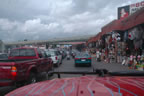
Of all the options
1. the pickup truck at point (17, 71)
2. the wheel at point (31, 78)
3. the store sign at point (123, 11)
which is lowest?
the wheel at point (31, 78)

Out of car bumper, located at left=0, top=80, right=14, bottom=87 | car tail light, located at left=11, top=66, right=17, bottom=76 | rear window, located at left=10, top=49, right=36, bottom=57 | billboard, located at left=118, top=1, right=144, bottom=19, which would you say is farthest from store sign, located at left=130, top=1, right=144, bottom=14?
car bumper, located at left=0, top=80, right=14, bottom=87

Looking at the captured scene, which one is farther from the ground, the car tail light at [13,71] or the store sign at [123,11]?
the store sign at [123,11]

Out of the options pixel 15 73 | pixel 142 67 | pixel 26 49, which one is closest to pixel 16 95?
pixel 15 73

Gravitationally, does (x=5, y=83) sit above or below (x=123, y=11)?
below

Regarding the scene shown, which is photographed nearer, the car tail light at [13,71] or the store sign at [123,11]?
the car tail light at [13,71]

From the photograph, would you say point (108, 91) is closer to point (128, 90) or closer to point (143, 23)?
point (128, 90)

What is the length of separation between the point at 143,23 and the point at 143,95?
1061cm

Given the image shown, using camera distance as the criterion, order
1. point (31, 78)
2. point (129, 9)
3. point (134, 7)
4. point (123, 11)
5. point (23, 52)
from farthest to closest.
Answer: point (123, 11)
point (129, 9)
point (134, 7)
point (23, 52)
point (31, 78)

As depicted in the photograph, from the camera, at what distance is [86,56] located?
1393 centimetres

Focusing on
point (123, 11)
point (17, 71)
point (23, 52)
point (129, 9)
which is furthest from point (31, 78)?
point (123, 11)

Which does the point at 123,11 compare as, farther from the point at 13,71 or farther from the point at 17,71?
the point at 13,71

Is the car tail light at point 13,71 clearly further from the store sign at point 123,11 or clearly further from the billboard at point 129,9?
the store sign at point 123,11

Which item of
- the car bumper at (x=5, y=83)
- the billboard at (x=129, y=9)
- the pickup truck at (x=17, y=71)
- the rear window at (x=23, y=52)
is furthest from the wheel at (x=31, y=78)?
the billboard at (x=129, y=9)

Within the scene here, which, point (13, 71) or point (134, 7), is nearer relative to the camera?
point (13, 71)
